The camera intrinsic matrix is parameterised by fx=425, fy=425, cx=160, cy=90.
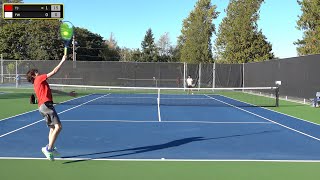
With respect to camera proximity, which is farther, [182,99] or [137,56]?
[137,56]

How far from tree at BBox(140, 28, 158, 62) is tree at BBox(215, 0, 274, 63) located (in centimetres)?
4571

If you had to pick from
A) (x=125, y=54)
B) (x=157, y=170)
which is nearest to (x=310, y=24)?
(x=157, y=170)

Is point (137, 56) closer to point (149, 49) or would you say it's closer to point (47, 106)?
point (149, 49)

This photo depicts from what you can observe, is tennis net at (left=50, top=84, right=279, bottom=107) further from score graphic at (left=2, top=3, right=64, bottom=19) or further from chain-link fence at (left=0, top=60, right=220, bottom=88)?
chain-link fence at (left=0, top=60, right=220, bottom=88)

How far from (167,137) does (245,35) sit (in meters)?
27.5

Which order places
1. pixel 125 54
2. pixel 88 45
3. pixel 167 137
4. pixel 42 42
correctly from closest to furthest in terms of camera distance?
1. pixel 167 137
2. pixel 42 42
3. pixel 88 45
4. pixel 125 54

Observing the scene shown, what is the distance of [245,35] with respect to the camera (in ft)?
119

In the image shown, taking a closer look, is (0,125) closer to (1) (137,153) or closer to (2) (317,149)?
(1) (137,153)

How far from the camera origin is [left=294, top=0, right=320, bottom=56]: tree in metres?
24.9

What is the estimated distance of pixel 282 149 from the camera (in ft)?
28.5

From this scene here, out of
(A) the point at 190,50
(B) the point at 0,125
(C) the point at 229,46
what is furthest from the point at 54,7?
(A) the point at 190,50

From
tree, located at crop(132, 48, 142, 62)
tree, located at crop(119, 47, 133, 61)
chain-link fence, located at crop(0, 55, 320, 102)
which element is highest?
tree, located at crop(119, 47, 133, 61)

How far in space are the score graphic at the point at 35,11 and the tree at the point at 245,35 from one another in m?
20.5

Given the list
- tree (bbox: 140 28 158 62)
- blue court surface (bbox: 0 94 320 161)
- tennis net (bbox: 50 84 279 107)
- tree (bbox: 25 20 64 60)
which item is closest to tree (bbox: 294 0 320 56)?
tennis net (bbox: 50 84 279 107)
